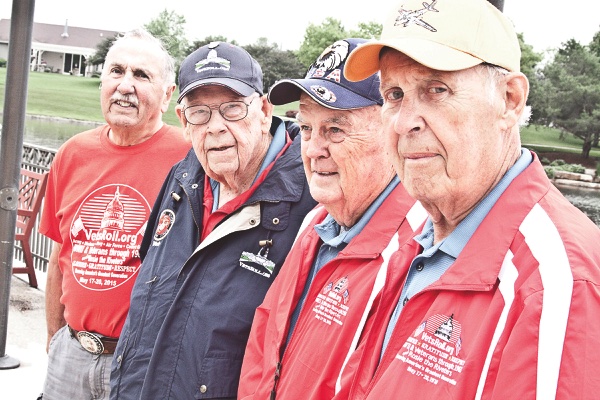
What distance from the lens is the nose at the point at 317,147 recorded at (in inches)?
88.0

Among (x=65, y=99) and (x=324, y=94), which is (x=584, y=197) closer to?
(x=324, y=94)

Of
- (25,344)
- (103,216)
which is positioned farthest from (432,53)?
(25,344)

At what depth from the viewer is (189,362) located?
2.44 metres

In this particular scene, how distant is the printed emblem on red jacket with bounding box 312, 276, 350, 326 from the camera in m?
1.96

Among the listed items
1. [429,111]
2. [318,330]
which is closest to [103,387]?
[318,330]

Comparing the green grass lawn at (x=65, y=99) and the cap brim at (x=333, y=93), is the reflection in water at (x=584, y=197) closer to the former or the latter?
the cap brim at (x=333, y=93)

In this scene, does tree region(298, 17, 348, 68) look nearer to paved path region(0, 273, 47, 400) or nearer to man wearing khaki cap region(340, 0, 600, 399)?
paved path region(0, 273, 47, 400)

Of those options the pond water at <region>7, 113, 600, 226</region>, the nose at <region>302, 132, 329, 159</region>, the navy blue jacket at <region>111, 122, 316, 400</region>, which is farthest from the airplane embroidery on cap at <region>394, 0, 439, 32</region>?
the pond water at <region>7, 113, 600, 226</region>

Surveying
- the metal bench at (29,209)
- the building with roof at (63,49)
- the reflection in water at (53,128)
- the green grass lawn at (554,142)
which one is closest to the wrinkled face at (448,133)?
the metal bench at (29,209)

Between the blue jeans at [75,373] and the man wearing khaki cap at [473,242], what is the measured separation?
1.71 m

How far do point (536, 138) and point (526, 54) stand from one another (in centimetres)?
1071

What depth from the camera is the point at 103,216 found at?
A: 3.22 m

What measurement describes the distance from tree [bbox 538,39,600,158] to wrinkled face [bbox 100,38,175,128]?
885 inches

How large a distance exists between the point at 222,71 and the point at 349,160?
767mm
